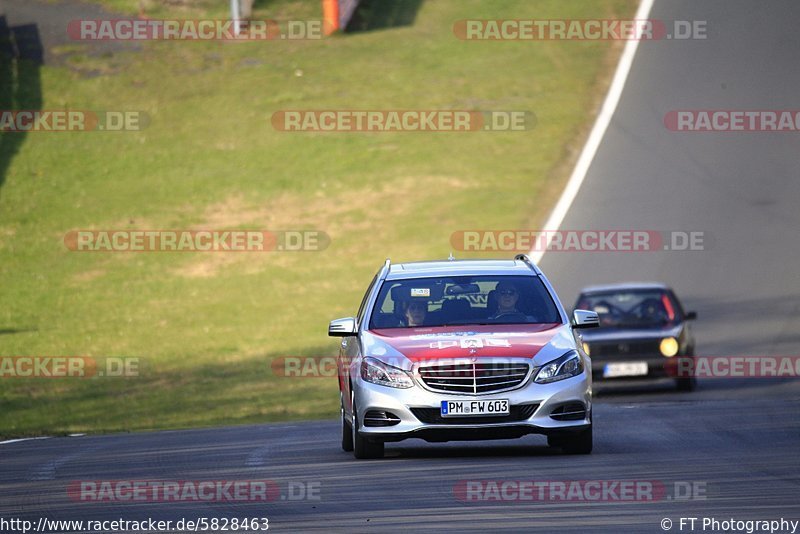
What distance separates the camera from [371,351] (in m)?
13.8

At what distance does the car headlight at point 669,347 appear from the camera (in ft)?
74.3

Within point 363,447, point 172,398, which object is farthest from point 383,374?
point 172,398

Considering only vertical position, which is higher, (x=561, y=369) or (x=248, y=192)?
(x=248, y=192)

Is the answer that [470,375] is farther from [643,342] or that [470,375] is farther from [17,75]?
[17,75]

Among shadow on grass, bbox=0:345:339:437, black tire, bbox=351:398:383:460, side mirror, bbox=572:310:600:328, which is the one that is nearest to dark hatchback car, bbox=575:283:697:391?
shadow on grass, bbox=0:345:339:437

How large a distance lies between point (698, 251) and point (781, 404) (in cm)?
1461

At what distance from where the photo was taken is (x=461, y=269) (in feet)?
49.1

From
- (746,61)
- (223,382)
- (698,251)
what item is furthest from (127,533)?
(746,61)

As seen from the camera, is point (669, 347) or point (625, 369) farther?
point (625, 369)

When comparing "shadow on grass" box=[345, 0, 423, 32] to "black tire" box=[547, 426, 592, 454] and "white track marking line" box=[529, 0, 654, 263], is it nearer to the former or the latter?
"white track marking line" box=[529, 0, 654, 263]

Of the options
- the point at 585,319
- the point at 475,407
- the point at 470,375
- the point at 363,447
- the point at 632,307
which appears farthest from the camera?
the point at 632,307

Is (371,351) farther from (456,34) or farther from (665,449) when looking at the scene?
(456,34)

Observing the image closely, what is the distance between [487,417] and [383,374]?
955mm

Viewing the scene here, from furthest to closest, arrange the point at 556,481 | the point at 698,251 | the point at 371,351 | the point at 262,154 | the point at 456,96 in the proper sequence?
the point at 456,96 → the point at 262,154 → the point at 698,251 → the point at 371,351 → the point at 556,481
